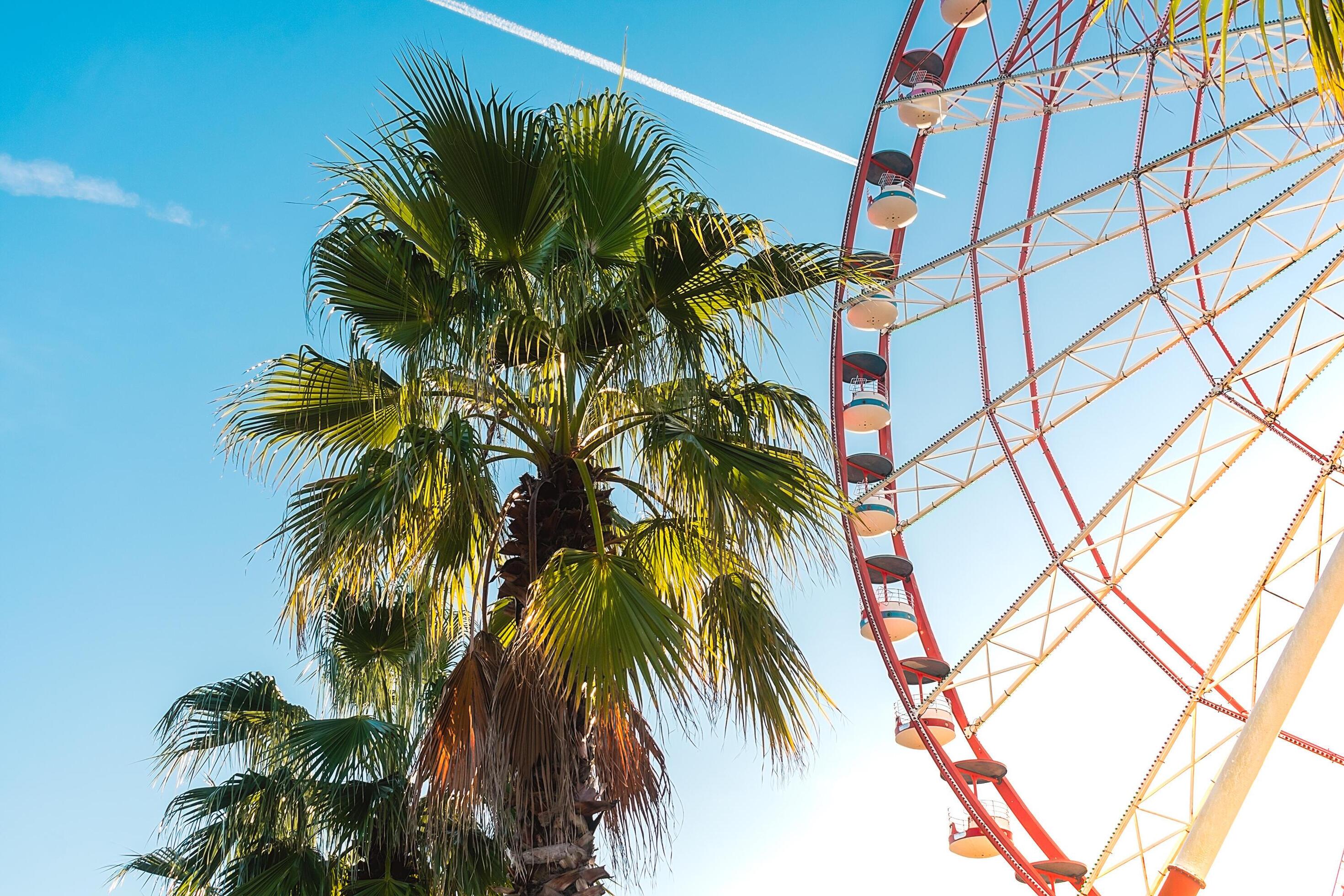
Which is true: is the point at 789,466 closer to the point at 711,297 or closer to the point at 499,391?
the point at 711,297

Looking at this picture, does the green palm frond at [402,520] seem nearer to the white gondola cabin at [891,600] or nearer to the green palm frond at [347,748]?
the green palm frond at [347,748]

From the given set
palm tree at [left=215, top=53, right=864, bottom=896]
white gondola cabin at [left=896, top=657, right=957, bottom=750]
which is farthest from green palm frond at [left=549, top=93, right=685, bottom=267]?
white gondola cabin at [left=896, top=657, right=957, bottom=750]

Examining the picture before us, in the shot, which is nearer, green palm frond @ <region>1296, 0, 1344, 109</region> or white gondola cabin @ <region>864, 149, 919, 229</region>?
green palm frond @ <region>1296, 0, 1344, 109</region>

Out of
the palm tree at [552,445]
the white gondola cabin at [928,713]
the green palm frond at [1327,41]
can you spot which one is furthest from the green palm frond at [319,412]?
the white gondola cabin at [928,713]

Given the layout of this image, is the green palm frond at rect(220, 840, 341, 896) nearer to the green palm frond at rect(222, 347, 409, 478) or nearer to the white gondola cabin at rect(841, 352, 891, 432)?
the green palm frond at rect(222, 347, 409, 478)

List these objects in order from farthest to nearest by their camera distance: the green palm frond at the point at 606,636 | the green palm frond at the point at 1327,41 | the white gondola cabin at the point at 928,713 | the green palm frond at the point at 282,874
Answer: the white gondola cabin at the point at 928,713 → the green palm frond at the point at 282,874 → the green palm frond at the point at 606,636 → the green palm frond at the point at 1327,41

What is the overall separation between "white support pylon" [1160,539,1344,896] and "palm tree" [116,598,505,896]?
4862 millimetres

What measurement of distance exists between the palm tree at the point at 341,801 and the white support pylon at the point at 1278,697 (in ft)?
16.0

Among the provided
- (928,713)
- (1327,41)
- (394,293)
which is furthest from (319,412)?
(928,713)

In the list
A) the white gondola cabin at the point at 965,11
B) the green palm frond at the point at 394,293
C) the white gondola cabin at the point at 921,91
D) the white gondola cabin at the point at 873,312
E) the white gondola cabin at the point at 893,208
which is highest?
the white gondola cabin at the point at 965,11

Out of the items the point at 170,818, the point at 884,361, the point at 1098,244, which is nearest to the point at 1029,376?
the point at 1098,244

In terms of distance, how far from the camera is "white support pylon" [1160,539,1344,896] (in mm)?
8898

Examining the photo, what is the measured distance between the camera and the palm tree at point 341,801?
30.1 ft

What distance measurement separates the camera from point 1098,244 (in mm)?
14789
